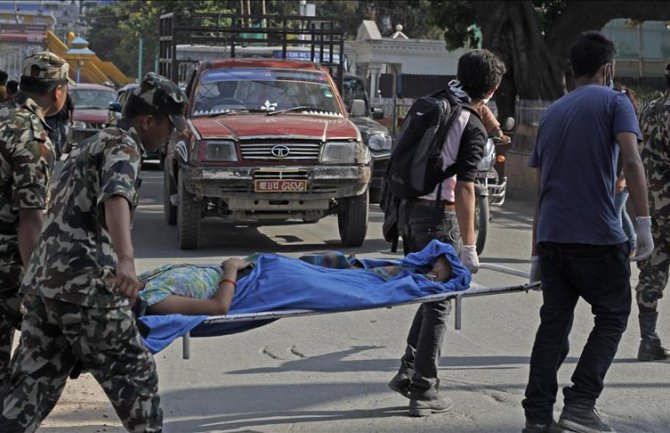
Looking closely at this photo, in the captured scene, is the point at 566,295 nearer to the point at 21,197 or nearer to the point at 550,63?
the point at 21,197

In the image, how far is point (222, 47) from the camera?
23.8 metres

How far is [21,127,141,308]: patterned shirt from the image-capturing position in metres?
4.49

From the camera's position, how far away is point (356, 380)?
7293mm

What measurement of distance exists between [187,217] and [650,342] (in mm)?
6124

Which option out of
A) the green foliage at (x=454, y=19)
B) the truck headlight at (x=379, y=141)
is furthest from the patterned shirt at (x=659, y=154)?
the green foliage at (x=454, y=19)

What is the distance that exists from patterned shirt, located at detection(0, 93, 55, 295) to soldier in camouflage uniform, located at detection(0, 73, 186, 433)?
2.24 ft

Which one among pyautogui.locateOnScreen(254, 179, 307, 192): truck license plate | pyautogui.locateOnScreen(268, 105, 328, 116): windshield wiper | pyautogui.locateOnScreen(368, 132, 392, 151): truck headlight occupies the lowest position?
pyautogui.locateOnScreen(254, 179, 307, 192): truck license plate

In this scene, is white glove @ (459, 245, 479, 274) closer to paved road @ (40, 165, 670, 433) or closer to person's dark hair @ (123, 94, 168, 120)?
paved road @ (40, 165, 670, 433)

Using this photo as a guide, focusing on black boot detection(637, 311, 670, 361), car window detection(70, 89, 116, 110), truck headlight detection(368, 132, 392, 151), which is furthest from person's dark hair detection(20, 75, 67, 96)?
car window detection(70, 89, 116, 110)

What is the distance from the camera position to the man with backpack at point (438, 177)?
6.21 m

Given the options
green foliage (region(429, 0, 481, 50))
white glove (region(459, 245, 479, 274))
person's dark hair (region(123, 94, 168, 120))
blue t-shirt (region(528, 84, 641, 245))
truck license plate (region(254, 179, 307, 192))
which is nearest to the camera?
person's dark hair (region(123, 94, 168, 120))

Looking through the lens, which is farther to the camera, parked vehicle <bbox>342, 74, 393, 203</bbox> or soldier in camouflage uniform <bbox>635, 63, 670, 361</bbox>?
parked vehicle <bbox>342, 74, 393, 203</bbox>

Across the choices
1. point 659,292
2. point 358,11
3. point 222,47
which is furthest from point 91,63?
point 659,292

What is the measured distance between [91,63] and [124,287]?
58080 millimetres
